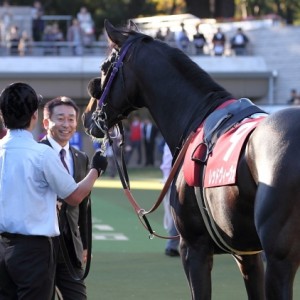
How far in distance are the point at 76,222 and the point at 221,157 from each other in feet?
5.86

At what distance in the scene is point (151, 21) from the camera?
3578 cm

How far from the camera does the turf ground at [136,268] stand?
8641 mm

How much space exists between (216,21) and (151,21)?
8.76 feet

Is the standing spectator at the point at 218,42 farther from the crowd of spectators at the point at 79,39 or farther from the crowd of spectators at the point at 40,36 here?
the crowd of spectators at the point at 40,36

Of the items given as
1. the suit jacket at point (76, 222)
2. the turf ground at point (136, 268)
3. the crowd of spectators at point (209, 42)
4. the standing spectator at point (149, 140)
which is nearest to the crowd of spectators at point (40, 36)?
the crowd of spectators at point (209, 42)

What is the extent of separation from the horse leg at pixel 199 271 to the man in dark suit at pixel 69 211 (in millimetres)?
1025

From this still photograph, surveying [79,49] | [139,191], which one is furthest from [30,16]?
[139,191]

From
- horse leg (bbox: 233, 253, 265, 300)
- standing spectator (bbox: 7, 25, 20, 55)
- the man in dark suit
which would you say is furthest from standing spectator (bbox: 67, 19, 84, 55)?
horse leg (bbox: 233, 253, 265, 300)

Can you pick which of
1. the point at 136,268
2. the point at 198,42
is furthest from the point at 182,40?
the point at 136,268

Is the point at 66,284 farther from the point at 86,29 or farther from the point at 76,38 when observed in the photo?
the point at 86,29

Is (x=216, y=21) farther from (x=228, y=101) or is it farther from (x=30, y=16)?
(x=228, y=101)

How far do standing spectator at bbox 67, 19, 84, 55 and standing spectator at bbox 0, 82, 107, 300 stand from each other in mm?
28831

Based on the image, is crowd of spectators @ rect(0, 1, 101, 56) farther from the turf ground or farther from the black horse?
the black horse

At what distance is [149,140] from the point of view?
32.7m
